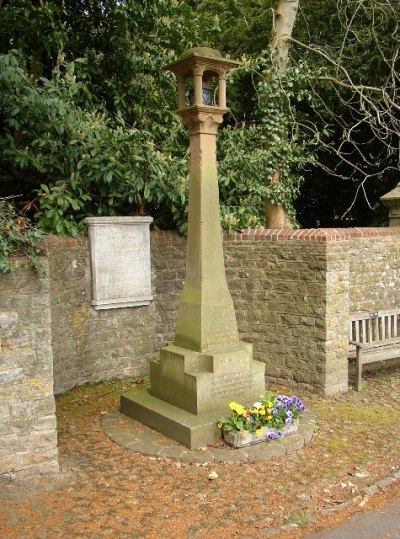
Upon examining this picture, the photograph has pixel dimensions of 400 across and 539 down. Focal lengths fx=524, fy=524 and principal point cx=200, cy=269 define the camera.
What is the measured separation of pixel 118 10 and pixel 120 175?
253cm

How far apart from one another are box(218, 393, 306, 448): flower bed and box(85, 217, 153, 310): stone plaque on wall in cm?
285

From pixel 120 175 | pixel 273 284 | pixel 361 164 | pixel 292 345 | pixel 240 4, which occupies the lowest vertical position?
pixel 292 345

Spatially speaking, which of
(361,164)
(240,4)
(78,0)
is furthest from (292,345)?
(240,4)

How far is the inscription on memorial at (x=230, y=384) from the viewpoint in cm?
538

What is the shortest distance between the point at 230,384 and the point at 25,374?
214 centimetres

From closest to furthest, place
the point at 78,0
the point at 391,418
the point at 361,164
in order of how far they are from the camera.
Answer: the point at 391,418, the point at 78,0, the point at 361,164

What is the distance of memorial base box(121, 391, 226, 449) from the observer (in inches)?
199

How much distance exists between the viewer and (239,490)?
4367mm

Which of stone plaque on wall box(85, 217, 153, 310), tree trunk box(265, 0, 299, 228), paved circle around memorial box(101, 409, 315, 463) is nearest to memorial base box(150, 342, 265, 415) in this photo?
paved circle around memorial box(101, 409, 315, 463)

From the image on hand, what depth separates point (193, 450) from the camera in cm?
500

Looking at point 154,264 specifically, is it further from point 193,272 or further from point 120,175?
point 193,272

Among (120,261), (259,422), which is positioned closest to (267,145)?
(120,261)

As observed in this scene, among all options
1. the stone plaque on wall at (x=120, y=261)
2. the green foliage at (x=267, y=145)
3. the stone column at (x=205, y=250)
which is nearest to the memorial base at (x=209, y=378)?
the stone column at (x=205, y=250)

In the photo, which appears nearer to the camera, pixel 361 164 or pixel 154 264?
pixel 154 264
